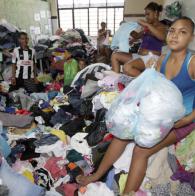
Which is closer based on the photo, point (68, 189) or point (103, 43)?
point (68, 189)

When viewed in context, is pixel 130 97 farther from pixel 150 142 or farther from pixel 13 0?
pixel 13 0

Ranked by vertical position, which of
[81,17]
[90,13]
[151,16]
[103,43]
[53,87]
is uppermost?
[151,16]

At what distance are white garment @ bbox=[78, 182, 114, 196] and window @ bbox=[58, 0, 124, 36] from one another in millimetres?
7081

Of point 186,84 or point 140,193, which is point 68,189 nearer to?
point 140,193

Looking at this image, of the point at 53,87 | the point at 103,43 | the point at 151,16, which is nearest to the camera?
the point at 151,16

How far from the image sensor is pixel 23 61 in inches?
145

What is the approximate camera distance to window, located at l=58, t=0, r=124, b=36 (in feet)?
26.2

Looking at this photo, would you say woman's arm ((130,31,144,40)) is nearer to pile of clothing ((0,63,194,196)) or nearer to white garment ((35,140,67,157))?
pile of clothing ((0,63,194,196))

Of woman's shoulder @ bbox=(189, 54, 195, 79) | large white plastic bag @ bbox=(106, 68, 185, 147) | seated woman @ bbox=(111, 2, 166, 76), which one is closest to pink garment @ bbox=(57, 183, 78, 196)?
large white plastic bag @ bbox=(106, 68, 185, 147)

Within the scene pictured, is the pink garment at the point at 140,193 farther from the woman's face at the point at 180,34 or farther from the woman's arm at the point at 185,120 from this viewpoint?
the woman's face at the point at 180,34

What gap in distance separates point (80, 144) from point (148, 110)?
0.95 m

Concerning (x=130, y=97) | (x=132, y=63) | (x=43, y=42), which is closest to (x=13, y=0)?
(x=43, y=42)

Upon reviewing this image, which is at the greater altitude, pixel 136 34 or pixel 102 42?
pixel 136 34

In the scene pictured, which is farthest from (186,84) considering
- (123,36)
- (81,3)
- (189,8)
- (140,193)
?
(81,3)
